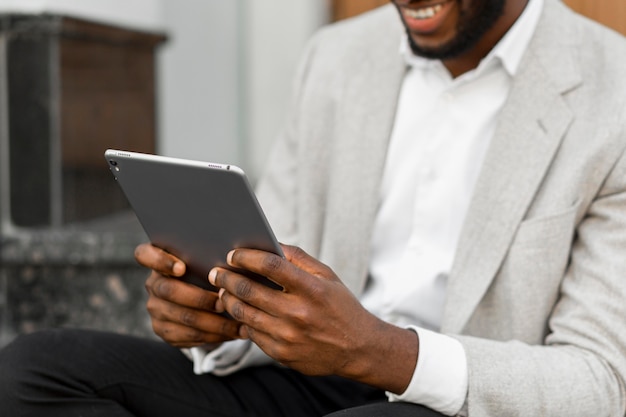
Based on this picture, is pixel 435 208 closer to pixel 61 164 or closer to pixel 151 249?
pixel 151 249

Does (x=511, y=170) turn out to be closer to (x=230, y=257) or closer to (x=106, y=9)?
(x=230, y=257)

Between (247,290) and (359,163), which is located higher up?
(359,163)

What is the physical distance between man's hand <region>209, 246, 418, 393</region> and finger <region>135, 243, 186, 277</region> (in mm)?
178

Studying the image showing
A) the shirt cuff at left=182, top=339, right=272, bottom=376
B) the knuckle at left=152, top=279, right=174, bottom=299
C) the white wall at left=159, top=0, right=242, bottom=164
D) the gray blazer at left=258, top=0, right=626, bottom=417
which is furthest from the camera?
the white wall at left=159, top=0, right=242, bottom=164

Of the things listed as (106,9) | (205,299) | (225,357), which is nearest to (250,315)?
(205,299)

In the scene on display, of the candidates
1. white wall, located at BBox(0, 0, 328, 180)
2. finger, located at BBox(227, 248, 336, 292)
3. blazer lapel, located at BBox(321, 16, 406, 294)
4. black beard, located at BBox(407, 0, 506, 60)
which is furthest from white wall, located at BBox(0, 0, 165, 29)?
finger, located at BBox(227, 248, 336, 292)

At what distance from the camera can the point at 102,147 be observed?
12.5 feet

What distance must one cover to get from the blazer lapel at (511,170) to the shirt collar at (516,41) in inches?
1.3

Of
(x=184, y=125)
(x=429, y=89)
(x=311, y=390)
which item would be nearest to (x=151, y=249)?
(x=311, y=390)

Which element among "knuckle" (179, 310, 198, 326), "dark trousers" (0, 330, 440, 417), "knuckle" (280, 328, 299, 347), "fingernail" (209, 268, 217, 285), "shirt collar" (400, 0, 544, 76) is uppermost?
"shirt collar" (400, 0, 544, 76)

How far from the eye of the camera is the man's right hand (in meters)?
2.12

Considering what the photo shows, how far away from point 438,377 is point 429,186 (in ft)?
1.80

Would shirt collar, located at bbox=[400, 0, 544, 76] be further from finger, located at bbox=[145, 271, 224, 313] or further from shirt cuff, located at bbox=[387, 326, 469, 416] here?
finger, located at bbox=[145, 271, 224, 313]

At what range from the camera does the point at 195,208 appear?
1923 millimetres
